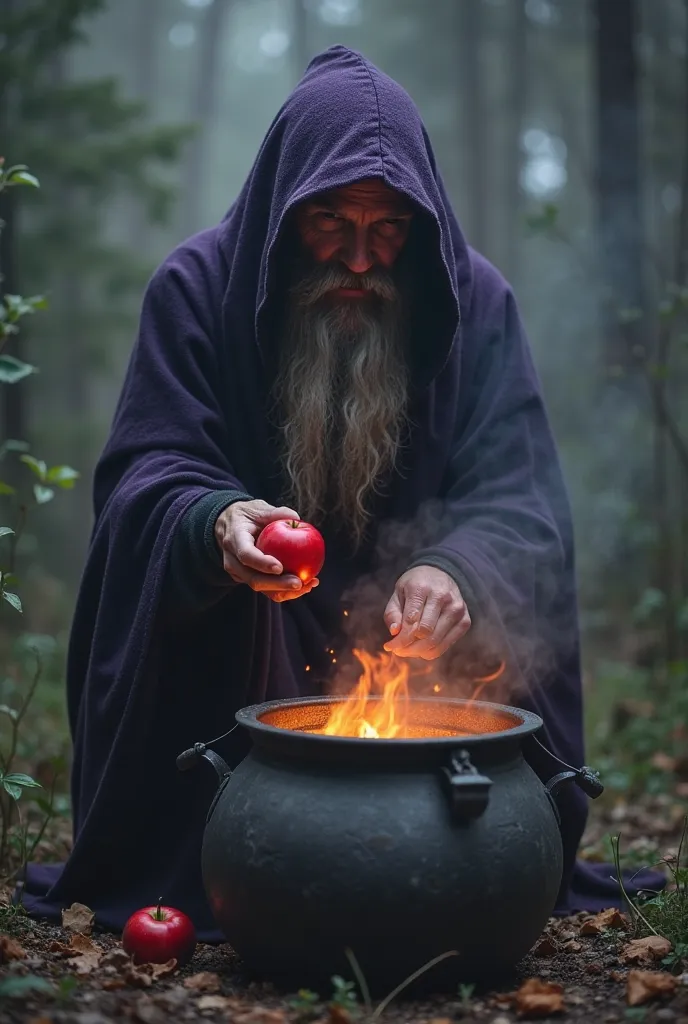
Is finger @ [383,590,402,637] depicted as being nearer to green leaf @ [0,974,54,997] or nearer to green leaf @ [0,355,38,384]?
green leaf @ [0,974,54,997]

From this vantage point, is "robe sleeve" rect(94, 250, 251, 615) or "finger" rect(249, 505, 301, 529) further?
"robe sleeve" rect(94, 250, 251, 615)

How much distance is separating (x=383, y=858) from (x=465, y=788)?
0.77ft

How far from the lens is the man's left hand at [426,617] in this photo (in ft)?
9.50

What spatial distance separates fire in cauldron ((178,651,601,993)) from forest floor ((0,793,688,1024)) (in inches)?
3.4

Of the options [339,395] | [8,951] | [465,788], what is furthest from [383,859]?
[339,395]

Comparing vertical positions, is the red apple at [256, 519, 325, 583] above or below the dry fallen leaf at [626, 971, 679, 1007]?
above

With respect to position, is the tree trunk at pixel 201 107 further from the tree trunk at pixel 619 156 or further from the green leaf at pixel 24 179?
the green leaf at pixel 24 179

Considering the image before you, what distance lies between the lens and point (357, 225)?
11.0 ft

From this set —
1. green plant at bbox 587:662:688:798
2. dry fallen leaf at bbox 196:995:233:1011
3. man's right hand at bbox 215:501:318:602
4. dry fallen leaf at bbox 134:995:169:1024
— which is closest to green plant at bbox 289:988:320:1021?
dry fallen leaf at bbox 196:995:233:1011

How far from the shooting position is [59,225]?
36.0 feet

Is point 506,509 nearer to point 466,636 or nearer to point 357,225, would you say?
point 466,636

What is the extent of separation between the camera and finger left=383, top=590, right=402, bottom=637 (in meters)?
2.91

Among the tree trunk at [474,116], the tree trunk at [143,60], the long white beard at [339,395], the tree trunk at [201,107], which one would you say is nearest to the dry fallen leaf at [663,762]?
the long white beard at [339,395]

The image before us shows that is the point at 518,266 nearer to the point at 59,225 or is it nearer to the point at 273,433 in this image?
the point at 59,225
